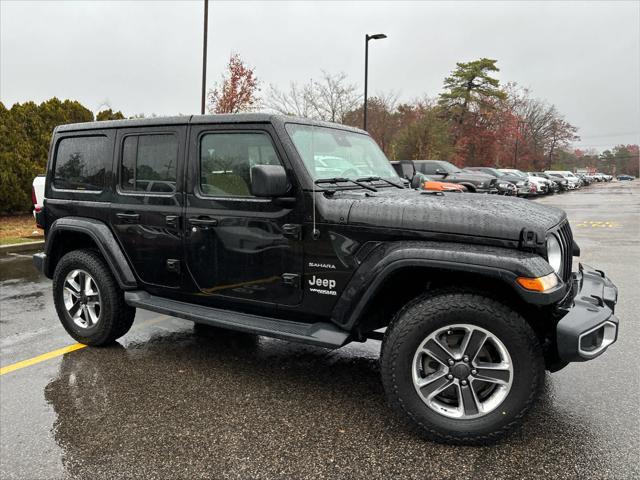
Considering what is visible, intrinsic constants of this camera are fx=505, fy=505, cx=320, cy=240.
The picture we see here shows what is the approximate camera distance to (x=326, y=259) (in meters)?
3.19

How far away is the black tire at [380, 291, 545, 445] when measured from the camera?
267cm

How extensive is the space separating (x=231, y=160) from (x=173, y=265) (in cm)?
94

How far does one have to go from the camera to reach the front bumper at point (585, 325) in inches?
102

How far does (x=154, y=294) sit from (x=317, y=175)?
1784 mm

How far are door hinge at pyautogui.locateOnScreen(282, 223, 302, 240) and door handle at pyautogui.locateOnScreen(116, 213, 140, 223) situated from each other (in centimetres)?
141

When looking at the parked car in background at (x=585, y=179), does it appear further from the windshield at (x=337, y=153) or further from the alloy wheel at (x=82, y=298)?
the alloy wheel at (x=82, y=298)

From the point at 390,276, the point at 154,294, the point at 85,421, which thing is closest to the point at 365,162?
the point at 390,276

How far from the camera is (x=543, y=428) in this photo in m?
2.96

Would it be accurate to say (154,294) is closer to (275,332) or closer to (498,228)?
(275,332)

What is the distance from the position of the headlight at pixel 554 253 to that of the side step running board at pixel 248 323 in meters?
1.26

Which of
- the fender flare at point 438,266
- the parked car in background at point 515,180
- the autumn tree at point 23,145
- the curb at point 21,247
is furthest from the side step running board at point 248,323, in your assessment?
the parked car in background at point 515,180

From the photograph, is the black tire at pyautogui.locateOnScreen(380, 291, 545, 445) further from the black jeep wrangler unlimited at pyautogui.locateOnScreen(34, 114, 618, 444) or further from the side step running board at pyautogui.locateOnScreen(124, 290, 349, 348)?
the side step running board at pyautogui.locateOnScreen(124, 290, 349, 348)

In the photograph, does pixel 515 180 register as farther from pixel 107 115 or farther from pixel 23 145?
pixel 23 145

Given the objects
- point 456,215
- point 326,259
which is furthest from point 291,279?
point 456,215
